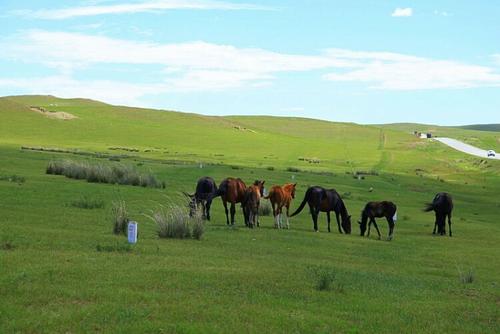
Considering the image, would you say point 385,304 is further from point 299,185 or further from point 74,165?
point 299,185

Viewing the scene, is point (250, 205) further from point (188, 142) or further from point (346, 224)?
point (188, 142)

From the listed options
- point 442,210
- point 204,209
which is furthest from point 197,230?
point 442,210

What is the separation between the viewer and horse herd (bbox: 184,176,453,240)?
998 inches

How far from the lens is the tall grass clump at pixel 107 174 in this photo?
118ft

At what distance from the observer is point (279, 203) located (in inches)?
1056

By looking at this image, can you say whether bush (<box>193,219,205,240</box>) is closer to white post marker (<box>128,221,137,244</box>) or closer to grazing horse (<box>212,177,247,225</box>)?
white post marker (<box>128,221,137,244</box>)

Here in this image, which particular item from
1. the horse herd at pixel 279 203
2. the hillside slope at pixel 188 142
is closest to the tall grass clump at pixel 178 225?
the horse herd at pixel 279 203

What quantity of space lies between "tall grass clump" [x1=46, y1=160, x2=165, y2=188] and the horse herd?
30.2 ft

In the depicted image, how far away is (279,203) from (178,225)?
769 centimetres

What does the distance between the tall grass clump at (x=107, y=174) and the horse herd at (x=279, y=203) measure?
9.21 meters

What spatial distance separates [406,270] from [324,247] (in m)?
3.68

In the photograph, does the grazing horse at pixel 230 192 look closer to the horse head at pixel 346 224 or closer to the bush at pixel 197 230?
the horse head at pixel 346 224

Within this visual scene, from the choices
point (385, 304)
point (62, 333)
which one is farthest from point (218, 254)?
point (62, 333)

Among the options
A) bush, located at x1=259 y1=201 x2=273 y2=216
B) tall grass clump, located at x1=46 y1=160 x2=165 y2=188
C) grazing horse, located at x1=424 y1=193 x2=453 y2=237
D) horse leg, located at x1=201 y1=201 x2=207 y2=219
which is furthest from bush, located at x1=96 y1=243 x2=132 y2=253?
tall grass clump, located at x1=46 y1=160 x2=165 y2=188
